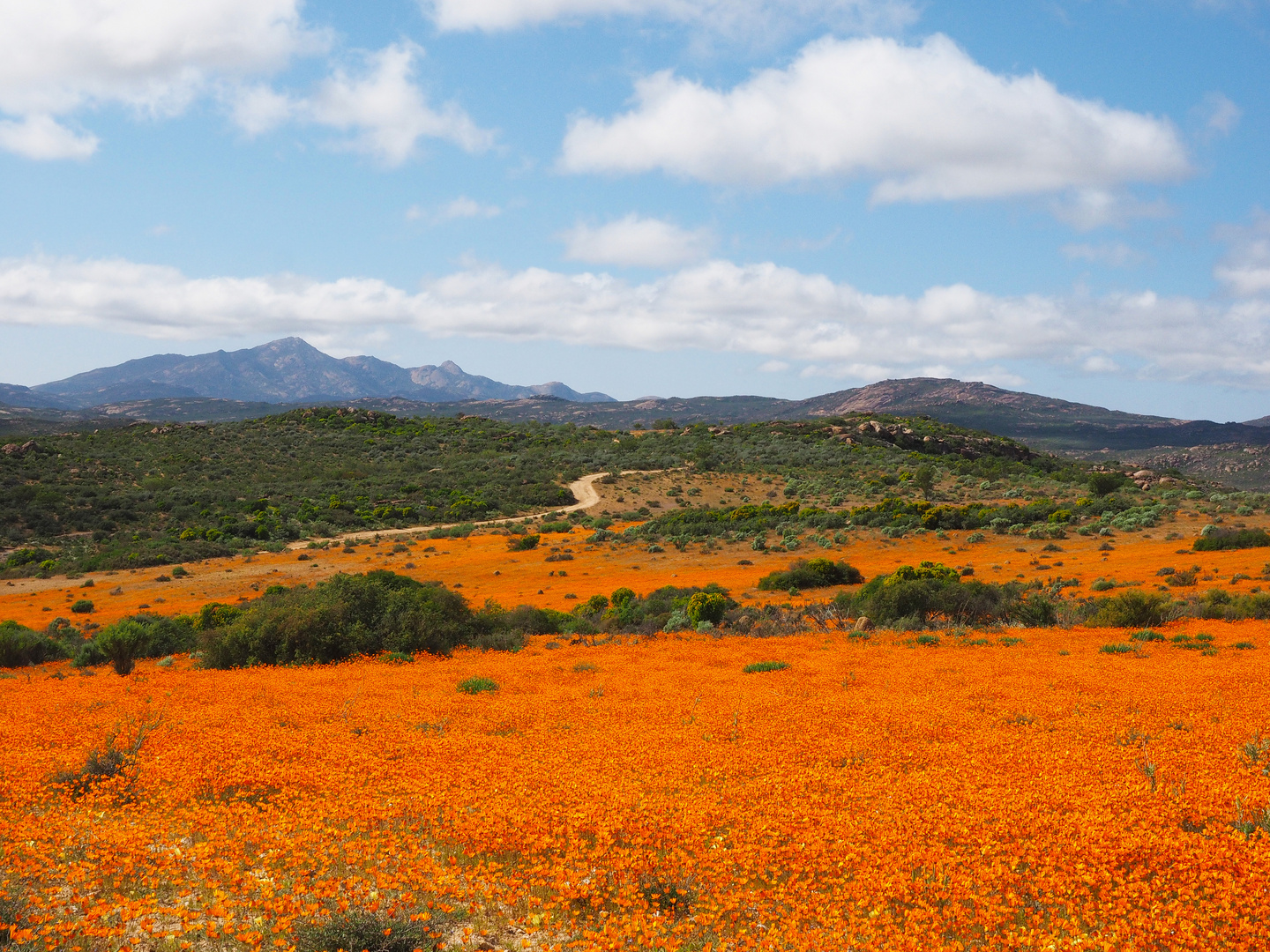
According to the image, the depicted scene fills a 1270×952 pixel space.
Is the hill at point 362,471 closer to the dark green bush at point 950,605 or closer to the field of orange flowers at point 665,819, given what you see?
the dark green bush at point 950,605

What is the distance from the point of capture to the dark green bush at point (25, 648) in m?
20.8

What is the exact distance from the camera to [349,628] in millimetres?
20344

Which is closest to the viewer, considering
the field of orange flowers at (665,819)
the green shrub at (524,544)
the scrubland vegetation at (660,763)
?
the field of orange flowers at (665,819)

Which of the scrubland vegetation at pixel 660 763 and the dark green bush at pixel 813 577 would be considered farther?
the dark green bush at pixel 813 577

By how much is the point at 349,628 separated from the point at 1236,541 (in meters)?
36.5

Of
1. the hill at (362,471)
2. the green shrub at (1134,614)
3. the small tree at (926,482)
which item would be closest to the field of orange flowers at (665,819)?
the green shrub at (1134,614)

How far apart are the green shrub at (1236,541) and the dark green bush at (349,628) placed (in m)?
31.0

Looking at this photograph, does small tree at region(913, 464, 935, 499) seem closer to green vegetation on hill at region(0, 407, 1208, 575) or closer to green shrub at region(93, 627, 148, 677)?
green vegetation on hill at region(0, 407, 1208, 575)

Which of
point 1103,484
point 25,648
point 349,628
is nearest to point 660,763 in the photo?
point 349,628

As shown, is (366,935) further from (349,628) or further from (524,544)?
(524,544)

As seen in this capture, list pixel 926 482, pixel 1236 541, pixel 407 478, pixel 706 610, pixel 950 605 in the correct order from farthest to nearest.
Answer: pixel 407 478
pixel 926 482
pixel 1236 541
pixel 706 610
pixel 950 605

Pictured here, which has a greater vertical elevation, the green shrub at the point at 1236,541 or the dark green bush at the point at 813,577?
the green shrub at the point at 1236,541

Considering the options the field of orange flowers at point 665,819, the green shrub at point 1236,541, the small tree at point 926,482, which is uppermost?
the small tree at point 926,482

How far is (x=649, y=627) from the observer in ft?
77.9
